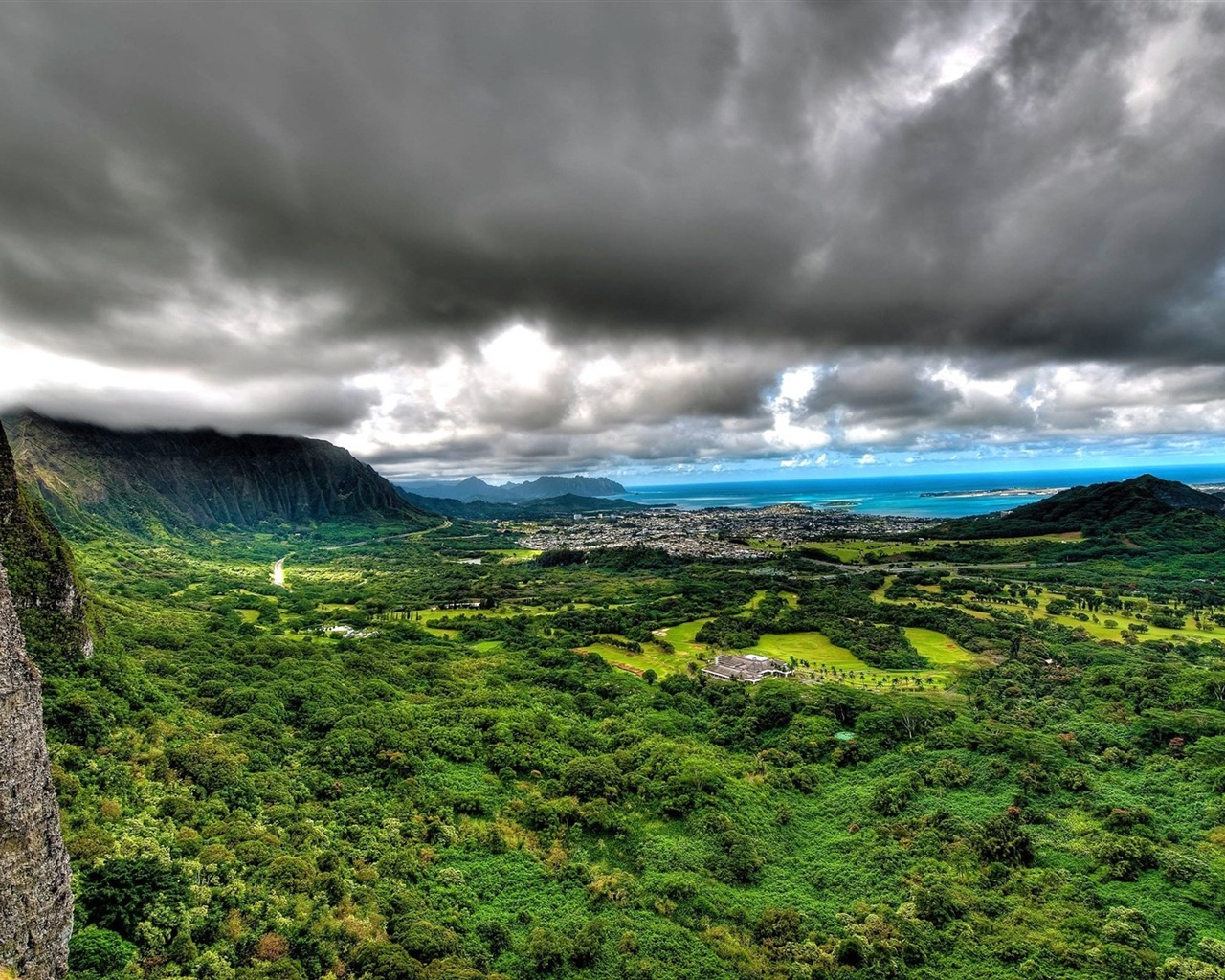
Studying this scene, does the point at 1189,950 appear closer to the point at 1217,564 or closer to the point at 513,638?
the point at 513,638

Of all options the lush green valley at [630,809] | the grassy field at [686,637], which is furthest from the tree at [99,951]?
the grassy field at [686,637]

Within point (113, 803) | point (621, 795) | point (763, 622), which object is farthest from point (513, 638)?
point (113, 803)

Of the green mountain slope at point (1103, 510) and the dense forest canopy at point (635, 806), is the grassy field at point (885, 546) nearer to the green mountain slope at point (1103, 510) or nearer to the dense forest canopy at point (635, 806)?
the green mountain slope at point (1103, 510)

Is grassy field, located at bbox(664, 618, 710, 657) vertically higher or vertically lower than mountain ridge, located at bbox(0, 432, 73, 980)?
lower

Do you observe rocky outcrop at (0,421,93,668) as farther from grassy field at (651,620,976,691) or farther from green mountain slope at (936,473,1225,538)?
green mountain slope at (936,473,1225,538)

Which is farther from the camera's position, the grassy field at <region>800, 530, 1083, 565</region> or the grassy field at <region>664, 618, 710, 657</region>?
the grassy field at <region>800, 530, 1083, 565</region>

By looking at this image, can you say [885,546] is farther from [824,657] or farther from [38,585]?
[38,585]

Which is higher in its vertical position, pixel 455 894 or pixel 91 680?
pixel 91 680

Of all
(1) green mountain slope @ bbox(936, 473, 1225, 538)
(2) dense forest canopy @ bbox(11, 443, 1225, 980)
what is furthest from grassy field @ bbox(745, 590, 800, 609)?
(1) green mountain slope @ bbox(936, 473, 1225, 538)
